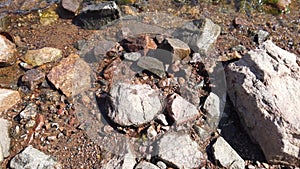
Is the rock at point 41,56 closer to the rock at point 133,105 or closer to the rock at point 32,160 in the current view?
the rock at point 133,105

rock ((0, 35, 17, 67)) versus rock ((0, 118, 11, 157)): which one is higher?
rock ((0, 35, 17, 67))

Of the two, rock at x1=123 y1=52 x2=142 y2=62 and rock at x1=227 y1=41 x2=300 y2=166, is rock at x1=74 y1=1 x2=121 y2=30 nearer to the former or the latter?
rock at x1=123 y1=52 x2=142 y2=62

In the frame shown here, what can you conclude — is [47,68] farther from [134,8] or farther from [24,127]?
[134,8]

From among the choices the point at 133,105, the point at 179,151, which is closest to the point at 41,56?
the point at 133,105

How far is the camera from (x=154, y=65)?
Result: 3779 mm

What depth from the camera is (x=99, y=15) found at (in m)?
4.42

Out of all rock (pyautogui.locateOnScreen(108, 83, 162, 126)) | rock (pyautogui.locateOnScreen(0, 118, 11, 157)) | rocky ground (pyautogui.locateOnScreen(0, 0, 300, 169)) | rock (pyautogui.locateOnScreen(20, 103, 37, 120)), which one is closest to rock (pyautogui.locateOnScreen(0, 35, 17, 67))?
rocky ground (pyautogui.locateOnScreen(0, 0, 300, 169))

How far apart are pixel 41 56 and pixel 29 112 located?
2.63 ft

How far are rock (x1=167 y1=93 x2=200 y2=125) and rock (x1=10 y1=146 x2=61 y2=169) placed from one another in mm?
1138

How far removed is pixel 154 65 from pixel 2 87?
164 centimetres

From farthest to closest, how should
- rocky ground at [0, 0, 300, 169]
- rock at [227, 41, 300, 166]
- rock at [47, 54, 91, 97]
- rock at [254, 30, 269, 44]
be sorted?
1. rock at [254, 30, 269, 44]
2. rock at [47, 54, 91, 97]
3. rocky ground at [0, 0, 300, 169]
4. rock at [227, 41, 300, 166]

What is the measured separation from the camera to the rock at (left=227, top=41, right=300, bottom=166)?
3.04m

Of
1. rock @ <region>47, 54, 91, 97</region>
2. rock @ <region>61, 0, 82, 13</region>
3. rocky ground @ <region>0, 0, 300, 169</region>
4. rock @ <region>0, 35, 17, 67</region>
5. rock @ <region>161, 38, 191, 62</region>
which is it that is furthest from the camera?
rock @ <region>61, 0, 82, 13</region>

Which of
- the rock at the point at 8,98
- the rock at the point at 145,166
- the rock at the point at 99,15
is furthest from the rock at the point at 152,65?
the rock at the point at 8,98
